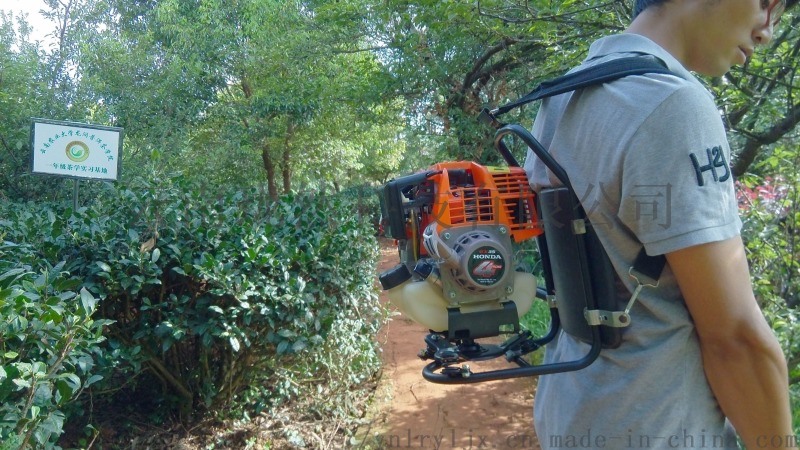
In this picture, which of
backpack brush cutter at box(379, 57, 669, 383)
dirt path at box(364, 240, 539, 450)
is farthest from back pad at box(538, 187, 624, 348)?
dirt path at box(364, 240, 539, 450)

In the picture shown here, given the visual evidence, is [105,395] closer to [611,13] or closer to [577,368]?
[577,368]

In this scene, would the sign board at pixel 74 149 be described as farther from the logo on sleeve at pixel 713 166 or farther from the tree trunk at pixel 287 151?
the tree trunk at pixel 287 151

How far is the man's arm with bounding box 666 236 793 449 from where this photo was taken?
973 mm

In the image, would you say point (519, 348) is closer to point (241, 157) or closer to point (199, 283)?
point (199, 283)

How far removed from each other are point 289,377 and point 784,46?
392 cm

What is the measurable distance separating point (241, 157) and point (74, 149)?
5.99 meters

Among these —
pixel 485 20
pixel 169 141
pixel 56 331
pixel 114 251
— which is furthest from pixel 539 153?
pixel 169 141

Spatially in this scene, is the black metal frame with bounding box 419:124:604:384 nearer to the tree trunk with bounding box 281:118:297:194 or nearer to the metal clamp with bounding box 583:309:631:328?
the metal clamp with bounding box 583:309:631:328

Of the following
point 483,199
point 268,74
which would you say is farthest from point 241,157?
point 483,199

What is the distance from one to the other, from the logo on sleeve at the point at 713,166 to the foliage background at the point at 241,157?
2000 mm

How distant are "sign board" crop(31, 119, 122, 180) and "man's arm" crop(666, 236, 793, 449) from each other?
3.99 m

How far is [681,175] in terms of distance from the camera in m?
0.97

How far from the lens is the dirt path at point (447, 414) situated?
395 cm

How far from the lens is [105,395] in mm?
3453
